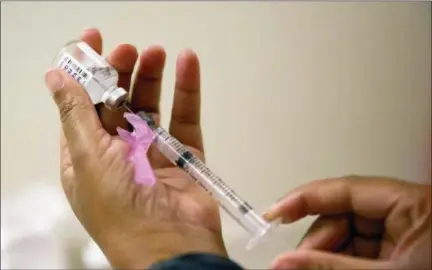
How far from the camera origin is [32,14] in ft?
4.03

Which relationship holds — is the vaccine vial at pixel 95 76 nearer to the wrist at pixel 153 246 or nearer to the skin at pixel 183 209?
the skin at pixel 183 209

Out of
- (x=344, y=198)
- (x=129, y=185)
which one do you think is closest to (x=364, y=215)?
(x=344, y=198)

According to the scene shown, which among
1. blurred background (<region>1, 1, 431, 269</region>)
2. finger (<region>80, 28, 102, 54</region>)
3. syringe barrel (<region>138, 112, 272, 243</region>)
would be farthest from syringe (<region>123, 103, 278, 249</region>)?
blurred background (<region>1, 1, 431, 269</region>)

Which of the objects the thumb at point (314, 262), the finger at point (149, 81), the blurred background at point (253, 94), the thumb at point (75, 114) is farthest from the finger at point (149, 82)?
the thumb at point (314, 262)

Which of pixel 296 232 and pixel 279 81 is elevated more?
pixel 279 81

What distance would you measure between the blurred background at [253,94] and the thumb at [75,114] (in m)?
0.30

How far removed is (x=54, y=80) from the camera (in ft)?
2.58

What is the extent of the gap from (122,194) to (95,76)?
0.17m

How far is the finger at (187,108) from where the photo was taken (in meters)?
0.87

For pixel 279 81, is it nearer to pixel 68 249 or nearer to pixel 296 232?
pixel 296 232

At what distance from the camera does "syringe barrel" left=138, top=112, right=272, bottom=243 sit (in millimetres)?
668

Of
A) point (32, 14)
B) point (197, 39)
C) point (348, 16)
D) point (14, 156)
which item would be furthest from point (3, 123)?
point (348, 16)

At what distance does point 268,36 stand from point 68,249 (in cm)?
55

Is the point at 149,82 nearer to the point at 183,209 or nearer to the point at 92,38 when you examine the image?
the point at 92,38
